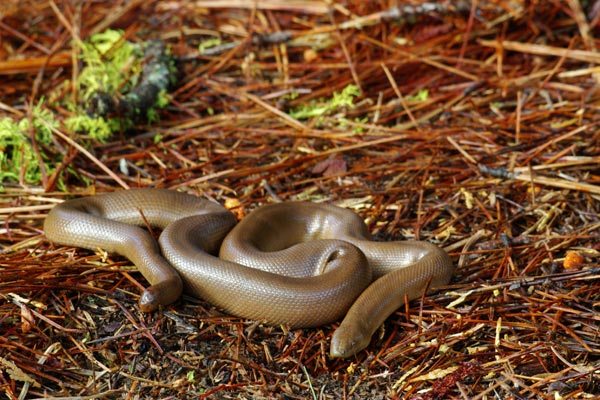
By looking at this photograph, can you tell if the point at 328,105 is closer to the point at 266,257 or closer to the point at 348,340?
the point at 266,257

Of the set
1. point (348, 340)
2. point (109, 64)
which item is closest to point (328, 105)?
point (109, 64)

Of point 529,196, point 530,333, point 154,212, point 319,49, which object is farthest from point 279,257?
point 319,49

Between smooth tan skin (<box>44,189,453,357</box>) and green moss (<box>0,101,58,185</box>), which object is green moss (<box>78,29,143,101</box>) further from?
smooth tan skin (<box>44,189,453,357</box>)

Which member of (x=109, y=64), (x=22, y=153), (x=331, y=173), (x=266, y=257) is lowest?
(x=331, y=173)

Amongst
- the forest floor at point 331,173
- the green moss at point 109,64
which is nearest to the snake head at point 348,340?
the forest floor at point 331,173

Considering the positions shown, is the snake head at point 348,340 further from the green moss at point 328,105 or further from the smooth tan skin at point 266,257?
the green moss at point 328,105

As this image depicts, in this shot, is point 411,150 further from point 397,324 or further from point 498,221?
point 397,324
